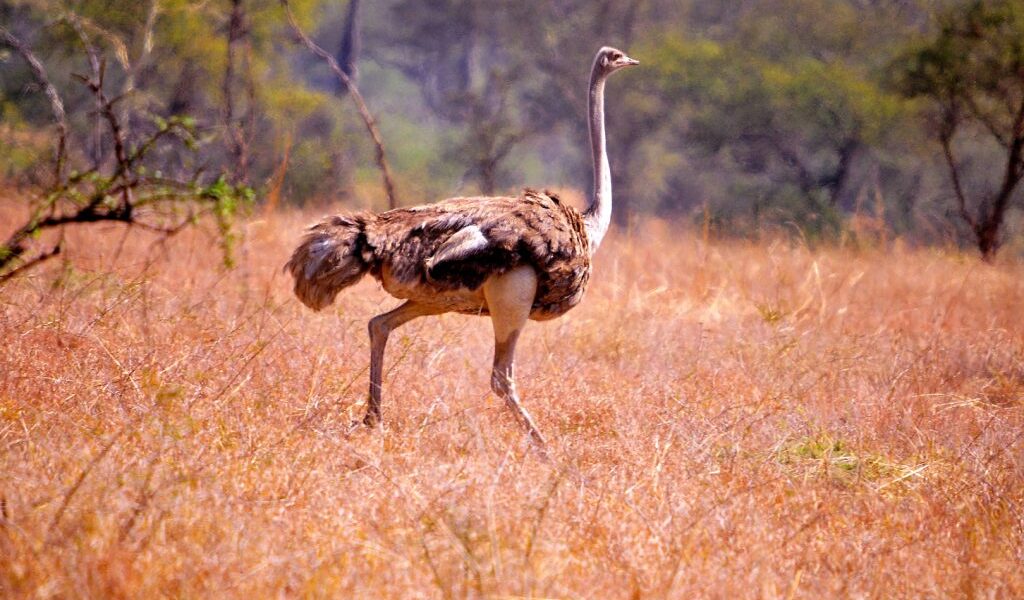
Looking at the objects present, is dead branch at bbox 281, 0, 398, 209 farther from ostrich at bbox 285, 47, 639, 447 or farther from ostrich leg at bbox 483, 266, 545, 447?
ostrich leg at bbox 483, 266, 545, 447

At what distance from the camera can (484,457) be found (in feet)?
12.2

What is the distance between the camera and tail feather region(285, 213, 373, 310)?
431 cm

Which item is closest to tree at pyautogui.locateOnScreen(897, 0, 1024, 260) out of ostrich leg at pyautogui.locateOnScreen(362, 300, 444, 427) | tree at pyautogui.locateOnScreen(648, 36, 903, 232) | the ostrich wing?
tree at pyautogui.locateOnScreen(648, 36, 903, 232)

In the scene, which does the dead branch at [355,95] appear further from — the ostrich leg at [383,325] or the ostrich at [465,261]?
the ostrich at [465,261]

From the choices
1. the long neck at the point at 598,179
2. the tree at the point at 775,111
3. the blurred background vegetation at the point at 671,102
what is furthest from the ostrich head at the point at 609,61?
the tree at the point at 775,111

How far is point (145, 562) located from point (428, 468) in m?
1.19

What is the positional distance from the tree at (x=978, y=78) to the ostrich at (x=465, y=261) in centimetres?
774

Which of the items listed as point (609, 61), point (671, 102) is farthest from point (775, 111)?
point (609, 61)

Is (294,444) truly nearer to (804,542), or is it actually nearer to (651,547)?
(651,547)

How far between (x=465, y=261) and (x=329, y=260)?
0.51m

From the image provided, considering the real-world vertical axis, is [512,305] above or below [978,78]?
below

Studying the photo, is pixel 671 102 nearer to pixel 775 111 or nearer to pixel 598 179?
pixel 775 111

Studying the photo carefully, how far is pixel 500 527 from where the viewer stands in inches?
119

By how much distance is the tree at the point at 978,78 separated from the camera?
1140 cm
